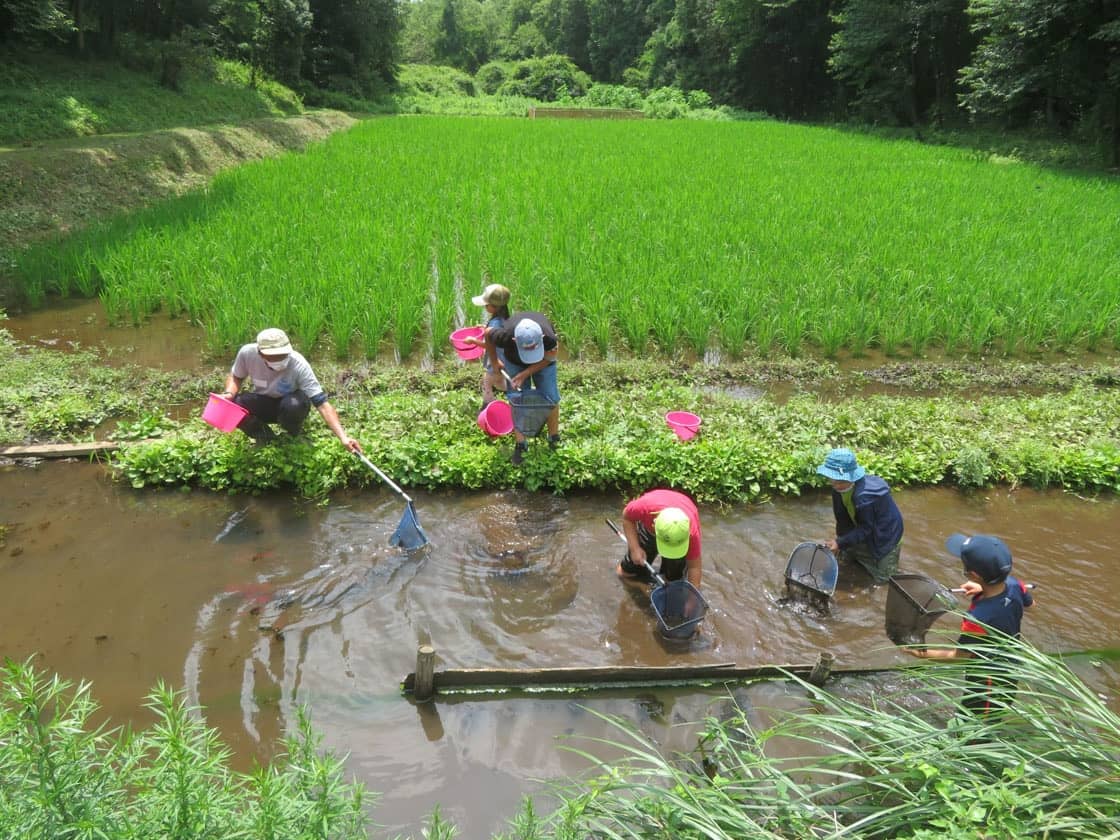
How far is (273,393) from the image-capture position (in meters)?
4.27

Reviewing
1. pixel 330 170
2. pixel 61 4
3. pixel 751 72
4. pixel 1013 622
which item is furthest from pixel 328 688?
pixel 751 72

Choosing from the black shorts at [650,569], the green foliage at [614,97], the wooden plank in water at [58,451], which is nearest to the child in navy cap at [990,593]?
the black shorts at [650,569]

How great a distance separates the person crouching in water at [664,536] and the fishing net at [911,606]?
851 millimetres

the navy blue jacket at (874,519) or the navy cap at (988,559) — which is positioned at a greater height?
the navy cap at (988,559)

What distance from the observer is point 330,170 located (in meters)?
11.9

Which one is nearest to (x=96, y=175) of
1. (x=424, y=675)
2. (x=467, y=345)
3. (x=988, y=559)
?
(x=467, y=345)

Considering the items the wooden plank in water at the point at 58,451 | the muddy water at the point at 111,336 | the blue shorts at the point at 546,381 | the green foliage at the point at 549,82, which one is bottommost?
the wooden plank in water at the point at 58,451

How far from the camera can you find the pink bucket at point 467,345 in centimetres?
499

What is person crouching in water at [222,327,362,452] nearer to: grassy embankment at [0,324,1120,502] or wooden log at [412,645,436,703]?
grassy embankment at [0,324,1120,502]

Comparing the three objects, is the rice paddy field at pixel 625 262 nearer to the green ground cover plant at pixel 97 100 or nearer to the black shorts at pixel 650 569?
the black shorts at pixel 650 569

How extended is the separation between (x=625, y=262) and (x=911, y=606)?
5149 mm

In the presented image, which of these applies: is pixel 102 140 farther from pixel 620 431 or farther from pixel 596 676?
pixel 596 676

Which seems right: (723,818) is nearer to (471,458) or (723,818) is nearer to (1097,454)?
(471,458)

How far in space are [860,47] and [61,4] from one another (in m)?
25.1
